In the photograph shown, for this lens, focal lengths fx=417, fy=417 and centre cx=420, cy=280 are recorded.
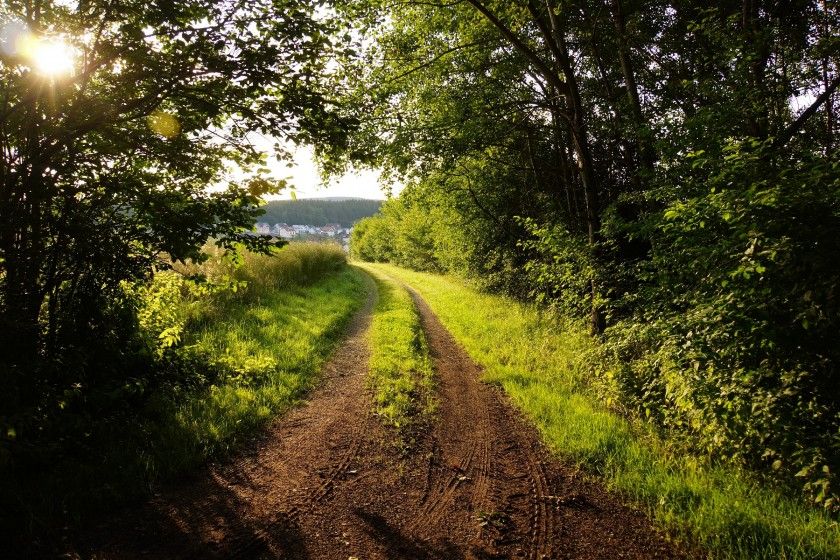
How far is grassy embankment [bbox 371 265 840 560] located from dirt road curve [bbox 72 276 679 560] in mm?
346

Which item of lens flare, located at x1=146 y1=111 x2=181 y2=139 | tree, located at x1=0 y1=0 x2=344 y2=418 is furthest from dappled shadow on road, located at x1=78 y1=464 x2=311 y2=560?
lens flare, located at x1=146 y1=111 x2=181 y2=139

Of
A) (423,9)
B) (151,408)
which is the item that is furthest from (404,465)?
(423,9)

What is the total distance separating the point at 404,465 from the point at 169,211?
4.08 meters

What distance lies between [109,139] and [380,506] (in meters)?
4.82

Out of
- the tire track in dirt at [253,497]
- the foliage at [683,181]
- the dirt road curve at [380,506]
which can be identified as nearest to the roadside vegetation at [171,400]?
the tire track in dirt at [253,497]

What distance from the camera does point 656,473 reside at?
4875mm

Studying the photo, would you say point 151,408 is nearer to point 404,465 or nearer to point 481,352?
point 404,465

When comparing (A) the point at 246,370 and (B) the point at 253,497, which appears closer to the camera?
(B) the point at 253,497

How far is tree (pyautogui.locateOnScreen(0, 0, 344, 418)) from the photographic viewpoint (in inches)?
154

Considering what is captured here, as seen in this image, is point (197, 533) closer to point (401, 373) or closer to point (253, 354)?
point (253, 354)

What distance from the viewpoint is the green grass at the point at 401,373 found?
6.71m

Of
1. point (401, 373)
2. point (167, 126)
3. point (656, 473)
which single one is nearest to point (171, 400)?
point (167, 126)

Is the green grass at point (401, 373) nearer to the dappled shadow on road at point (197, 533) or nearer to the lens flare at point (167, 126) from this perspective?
the dappled shadow on road at point (197, 533)

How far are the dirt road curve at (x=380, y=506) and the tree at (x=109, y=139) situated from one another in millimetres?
1800
